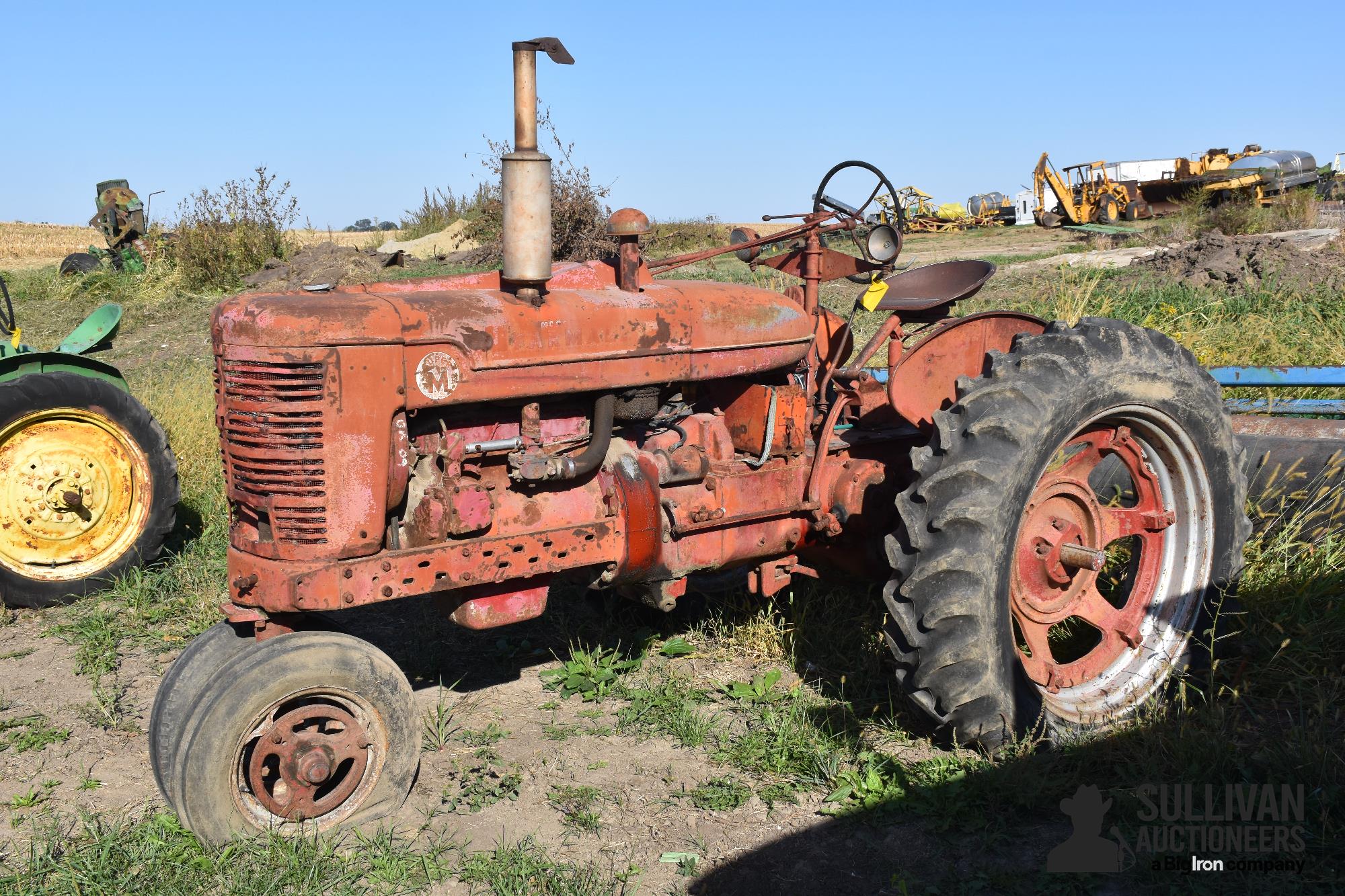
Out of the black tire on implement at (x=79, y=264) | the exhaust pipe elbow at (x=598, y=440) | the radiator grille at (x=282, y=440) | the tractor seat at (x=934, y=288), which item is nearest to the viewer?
the radiator grille at (x=282, y=440)

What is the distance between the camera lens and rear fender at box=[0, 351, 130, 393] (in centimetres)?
524

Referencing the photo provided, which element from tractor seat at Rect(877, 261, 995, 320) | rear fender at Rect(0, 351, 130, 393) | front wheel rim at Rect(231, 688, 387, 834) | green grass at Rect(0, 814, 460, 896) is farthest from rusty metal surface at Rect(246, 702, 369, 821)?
rear fender at Rect(0, 351, 130, 393)

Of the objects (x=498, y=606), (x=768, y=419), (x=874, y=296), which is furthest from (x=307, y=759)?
(x=874, y=296)

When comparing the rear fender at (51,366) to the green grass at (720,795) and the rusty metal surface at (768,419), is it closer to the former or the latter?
the rusty metal surface at (768,419)

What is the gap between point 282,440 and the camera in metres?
2.99

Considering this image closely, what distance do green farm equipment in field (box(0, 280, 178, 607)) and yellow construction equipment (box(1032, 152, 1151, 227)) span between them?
23383 millimetres

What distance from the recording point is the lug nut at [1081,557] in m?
3.71

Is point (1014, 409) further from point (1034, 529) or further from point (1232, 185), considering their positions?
point (1232, 185)

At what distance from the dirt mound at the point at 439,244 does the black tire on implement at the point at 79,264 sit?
3846mm

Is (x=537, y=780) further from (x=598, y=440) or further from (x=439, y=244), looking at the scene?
(x=439, y=244)

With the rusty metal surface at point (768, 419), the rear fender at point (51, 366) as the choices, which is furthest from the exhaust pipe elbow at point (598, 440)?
the rear fender at point (51, 366)

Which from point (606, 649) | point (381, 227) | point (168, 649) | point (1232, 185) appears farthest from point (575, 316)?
point (1232, 185)

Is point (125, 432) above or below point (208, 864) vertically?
above

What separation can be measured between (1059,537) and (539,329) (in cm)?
193
